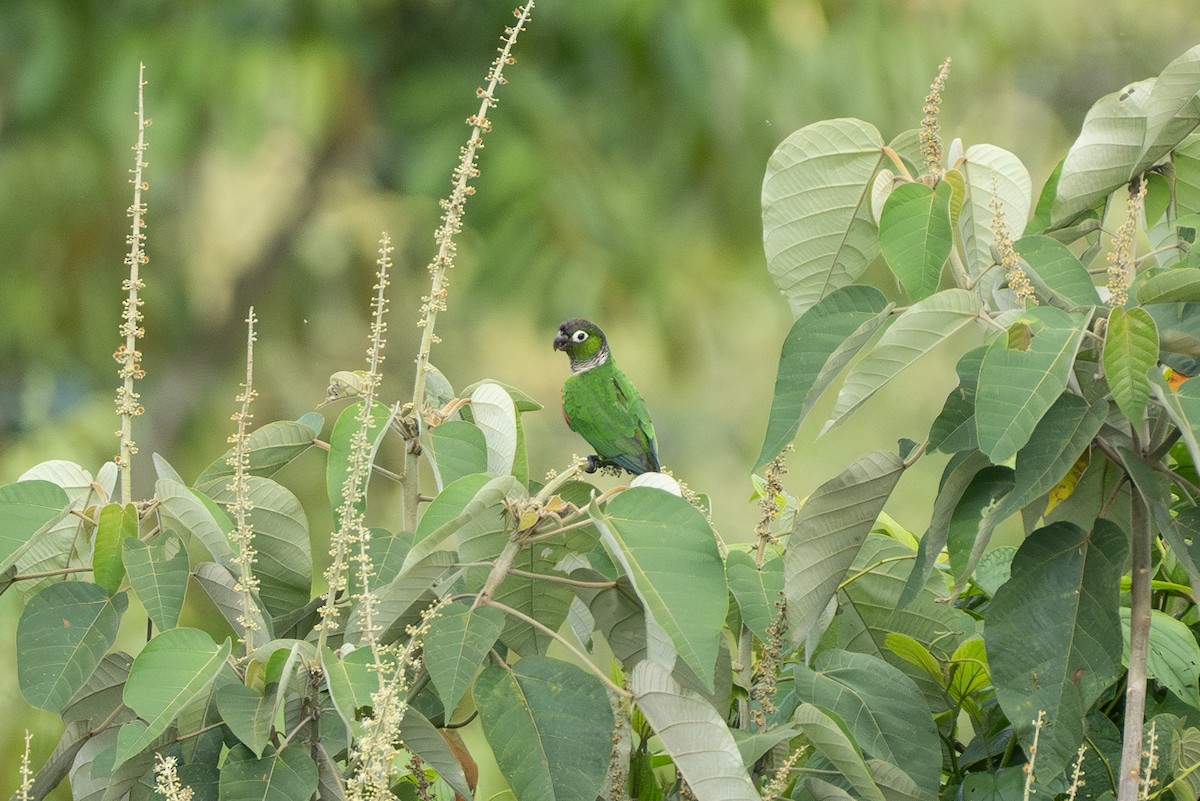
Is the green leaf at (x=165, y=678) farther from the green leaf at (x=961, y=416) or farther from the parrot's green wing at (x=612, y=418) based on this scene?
the parrot's green wing at (x=612, y=418)

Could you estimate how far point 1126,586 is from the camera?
627 millimetres

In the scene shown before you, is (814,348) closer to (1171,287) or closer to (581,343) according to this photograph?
(1171,287)

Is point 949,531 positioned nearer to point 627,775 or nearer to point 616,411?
point 627,775

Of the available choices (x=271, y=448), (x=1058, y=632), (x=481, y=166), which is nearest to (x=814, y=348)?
(x=1058, y=632)

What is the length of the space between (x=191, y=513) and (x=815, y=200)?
1.03ft

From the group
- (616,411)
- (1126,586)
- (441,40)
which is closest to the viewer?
(1126,586)

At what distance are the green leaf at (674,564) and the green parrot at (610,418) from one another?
65 cm

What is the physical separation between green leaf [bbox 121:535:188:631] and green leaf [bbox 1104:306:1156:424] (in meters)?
0.35

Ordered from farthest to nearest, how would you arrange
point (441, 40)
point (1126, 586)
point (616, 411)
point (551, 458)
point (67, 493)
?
1. point (441, 40)
2. point (551, 458)
3. point (616, 411)
4. point (1126, 586)
5. point (67, 493)

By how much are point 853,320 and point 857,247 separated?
106 millimetres

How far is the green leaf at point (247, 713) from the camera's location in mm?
419

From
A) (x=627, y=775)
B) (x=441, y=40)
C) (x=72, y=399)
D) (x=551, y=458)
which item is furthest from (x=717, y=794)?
(x=441, y=40)

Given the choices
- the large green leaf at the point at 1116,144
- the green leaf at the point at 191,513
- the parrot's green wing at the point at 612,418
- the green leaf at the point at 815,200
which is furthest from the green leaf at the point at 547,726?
the parrot's green wing at the point at 612,418

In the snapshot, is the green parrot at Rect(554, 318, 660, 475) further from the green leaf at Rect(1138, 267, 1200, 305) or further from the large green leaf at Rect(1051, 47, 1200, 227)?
the green leaf at Rect(1138, 267, 1200, 305)
